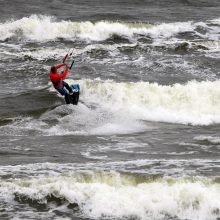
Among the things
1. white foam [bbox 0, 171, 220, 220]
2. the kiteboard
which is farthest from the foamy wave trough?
white foam [bbox 0, 171, 220, 220]

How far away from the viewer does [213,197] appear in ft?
42.3

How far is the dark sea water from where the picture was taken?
508 inches

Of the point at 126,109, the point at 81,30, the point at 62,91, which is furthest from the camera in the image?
the point at 81,30

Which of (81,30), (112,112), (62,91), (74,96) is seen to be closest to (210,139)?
(112,112)

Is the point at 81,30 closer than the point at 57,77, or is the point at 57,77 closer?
the point at 57,77

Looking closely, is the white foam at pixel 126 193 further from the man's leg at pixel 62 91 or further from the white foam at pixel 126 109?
the man's leg at pixel 62 91

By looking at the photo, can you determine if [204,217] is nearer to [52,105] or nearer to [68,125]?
[68,125]

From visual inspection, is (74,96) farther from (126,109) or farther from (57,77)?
(126,109)

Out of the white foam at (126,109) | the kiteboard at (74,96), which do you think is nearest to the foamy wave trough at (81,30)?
the white foam at (126,109)

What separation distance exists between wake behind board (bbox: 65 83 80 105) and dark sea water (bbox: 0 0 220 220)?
16.1 inches

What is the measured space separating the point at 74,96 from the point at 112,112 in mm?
1373

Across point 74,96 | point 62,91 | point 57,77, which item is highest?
point 57,77

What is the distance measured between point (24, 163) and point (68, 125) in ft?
14.3

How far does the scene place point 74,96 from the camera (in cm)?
2131
